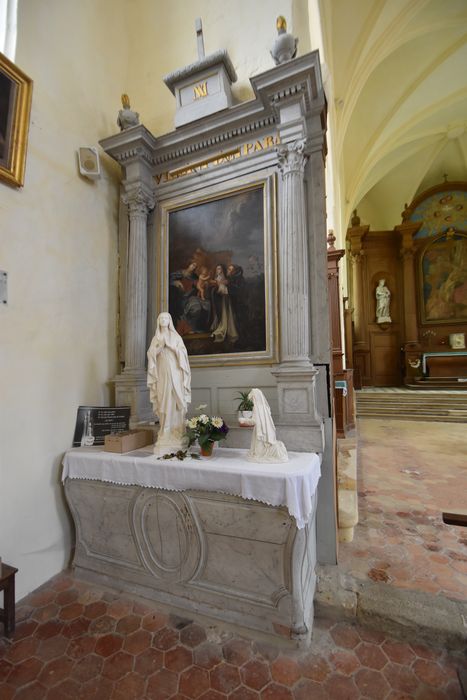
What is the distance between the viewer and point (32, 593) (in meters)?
2.49

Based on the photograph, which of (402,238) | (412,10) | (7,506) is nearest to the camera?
(7,506)

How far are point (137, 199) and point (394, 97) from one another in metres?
10.2

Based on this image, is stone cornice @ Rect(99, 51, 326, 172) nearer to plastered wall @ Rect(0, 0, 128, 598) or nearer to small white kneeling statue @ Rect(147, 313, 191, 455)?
plastered wall @ Rect(0, 0, 128, 598)

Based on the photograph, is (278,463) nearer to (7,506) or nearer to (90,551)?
(90,551)

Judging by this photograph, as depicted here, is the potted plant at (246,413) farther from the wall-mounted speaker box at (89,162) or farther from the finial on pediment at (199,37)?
the finial on pediment at (199,37)

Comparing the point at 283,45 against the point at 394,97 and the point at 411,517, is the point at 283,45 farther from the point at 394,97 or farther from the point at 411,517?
the point at 394,97

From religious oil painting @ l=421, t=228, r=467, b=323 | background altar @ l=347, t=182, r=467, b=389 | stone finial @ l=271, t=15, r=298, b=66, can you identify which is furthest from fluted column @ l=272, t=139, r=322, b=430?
religious oil painting @ l=421, t=228, r=467, b=323

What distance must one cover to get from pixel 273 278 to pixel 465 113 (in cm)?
1414

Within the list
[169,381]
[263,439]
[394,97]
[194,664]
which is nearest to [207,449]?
[263,439]

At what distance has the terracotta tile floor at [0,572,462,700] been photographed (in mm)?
1683

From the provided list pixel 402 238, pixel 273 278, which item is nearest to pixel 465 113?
pixel 402 238

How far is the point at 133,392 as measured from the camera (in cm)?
325

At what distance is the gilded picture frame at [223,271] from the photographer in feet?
9.84

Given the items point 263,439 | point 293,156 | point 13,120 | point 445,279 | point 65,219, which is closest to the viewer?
point 263,439
